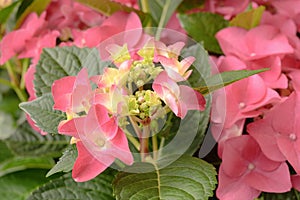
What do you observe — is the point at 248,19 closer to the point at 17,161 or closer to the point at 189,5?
the point at 189,5

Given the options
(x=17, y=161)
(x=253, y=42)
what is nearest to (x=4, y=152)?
(x=17, y=161)

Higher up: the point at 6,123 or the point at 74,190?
the point at 74,190

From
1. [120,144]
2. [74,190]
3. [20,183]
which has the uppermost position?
[120,144]

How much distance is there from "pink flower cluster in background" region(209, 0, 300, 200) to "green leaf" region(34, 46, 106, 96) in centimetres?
16

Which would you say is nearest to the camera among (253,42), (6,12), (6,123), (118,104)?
(118,104)

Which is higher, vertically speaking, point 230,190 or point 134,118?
point 134,118

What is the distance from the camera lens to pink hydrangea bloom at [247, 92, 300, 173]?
2.06 ft

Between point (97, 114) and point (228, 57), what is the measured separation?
0.24 m

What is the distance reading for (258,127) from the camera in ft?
2.08

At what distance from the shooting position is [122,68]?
538mm

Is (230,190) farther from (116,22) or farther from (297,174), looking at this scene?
(116,22)

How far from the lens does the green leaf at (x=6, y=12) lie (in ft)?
2.75

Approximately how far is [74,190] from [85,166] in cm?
12

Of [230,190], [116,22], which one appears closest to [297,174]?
[230,190]
